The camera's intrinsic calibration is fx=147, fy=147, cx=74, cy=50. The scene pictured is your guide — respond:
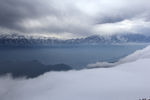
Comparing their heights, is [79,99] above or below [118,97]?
below

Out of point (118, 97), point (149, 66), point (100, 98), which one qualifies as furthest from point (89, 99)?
point (149, 66)

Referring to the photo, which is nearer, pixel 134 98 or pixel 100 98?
pixel 134 98

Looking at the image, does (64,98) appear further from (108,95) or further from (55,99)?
(108,95)

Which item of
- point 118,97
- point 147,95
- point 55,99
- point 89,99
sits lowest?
point 55,99

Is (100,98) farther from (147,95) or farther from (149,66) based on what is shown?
(149,66)

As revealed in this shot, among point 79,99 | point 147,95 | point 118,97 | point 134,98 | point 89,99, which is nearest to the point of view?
point 147,95

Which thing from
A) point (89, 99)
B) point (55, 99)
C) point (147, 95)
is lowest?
point (55, 99)

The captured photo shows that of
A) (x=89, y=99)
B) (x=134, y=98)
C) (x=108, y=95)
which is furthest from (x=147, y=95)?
(x=89, y=99)

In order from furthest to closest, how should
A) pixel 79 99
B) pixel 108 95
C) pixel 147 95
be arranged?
pixel 79 99 < pixel 108 95 < pixel 147 95

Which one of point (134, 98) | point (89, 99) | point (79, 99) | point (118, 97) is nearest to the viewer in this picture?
point (134, 98)
